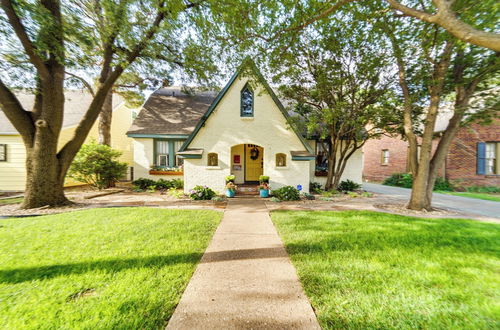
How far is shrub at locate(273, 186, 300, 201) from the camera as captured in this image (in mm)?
8883

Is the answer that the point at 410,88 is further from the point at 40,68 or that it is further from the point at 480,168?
the point at 40,68

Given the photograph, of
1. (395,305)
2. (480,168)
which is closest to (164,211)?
(395,305)

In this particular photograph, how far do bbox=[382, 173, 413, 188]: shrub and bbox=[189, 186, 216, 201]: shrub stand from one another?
15.5 metres

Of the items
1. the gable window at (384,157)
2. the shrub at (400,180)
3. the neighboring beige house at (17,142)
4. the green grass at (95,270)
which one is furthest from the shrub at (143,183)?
the gable window at (384,157)

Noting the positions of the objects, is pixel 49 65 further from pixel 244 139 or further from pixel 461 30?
pixel 461 30

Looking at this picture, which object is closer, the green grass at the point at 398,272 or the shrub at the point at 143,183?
the green grass at the point at 398,272

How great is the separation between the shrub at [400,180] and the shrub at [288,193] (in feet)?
38.1

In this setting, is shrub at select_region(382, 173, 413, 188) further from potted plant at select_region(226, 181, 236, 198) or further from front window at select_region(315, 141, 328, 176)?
potted plant at select_region(226, 181, 236, 198)

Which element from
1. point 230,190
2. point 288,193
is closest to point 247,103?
point 230,190

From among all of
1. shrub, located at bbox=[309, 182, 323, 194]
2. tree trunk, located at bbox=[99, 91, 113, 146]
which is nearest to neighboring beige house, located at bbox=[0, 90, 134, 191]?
tree trunk, located at bbox=[99, 91, 113, 146]

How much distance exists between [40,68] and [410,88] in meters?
14.2

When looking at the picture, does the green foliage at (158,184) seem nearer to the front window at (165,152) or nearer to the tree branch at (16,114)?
the front window at (165,152)

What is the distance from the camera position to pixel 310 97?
9945mm

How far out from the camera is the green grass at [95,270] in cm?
206
